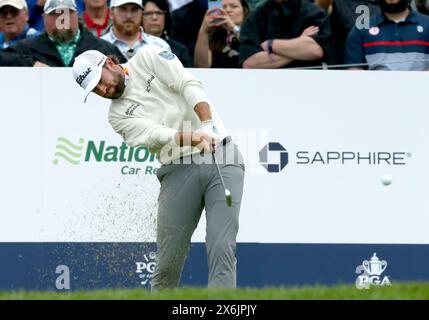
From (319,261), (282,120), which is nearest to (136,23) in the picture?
(282,120)

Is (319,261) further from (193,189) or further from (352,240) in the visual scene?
Answer: (193,189)

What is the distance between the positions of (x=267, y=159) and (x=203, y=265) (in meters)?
1.09

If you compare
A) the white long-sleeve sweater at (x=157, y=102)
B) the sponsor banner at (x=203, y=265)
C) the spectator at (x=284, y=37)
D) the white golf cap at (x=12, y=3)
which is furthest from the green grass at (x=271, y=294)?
the white golf cap at (x=12, y=3)

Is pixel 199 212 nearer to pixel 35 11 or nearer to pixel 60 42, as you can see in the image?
pixel 60 42

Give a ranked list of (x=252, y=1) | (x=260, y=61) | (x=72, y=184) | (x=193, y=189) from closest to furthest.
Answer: (x=193, y=189) < (x=72, y=184) < (x=260, y=61) < (x=252, y=1)

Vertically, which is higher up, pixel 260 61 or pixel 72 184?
pixel 260 61

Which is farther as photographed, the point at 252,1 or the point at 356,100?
the point at 252,1

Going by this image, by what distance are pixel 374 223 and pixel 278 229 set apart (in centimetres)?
85

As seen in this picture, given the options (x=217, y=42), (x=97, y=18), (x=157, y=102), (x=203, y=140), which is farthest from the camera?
(x=97, y=18)

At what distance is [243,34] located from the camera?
13289mm

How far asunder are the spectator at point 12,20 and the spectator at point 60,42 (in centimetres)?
55

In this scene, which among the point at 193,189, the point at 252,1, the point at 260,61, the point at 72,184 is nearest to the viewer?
the point at 193,189

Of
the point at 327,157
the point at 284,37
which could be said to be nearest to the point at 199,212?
the point at 327,157

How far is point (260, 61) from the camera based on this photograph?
1325 cm
